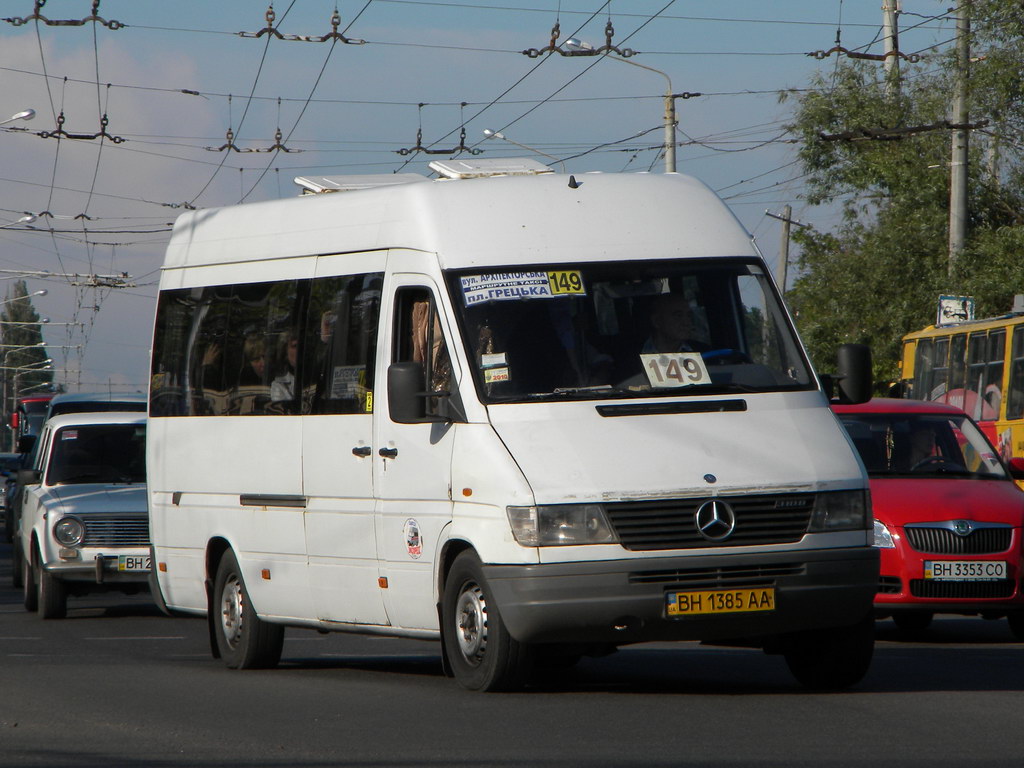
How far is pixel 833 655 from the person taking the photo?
33.4 feet

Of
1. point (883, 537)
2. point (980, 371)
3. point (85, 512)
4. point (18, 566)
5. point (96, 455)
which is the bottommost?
point (18, 566)

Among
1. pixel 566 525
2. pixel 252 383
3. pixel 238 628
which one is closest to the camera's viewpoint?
pixel 566 525

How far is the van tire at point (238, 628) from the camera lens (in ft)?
40.7

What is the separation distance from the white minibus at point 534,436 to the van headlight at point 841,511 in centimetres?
1

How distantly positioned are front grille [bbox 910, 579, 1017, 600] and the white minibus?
2.90 metres

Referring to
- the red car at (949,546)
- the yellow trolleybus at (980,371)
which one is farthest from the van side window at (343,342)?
the yellow trolleybus at (980,371)

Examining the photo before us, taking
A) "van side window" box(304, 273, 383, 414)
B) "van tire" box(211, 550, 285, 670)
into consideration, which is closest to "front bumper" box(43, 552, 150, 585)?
"van tire" box(211, 550, 285, 670)

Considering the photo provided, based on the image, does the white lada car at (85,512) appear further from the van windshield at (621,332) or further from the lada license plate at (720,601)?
the lada license plate at (720,601)

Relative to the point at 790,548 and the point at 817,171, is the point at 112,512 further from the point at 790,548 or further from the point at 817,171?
the point at 817,171

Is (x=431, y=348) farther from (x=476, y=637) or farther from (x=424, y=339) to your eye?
(x=476, y=637)

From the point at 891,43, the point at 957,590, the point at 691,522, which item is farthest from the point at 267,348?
the point at 891,43

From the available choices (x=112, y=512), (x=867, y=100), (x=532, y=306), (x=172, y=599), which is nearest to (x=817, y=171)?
(x=867, y=100)

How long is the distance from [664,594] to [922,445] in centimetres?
591

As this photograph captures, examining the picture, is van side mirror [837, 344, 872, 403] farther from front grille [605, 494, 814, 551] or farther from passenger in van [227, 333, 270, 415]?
passenger in van [227, 333, 270, 415]
